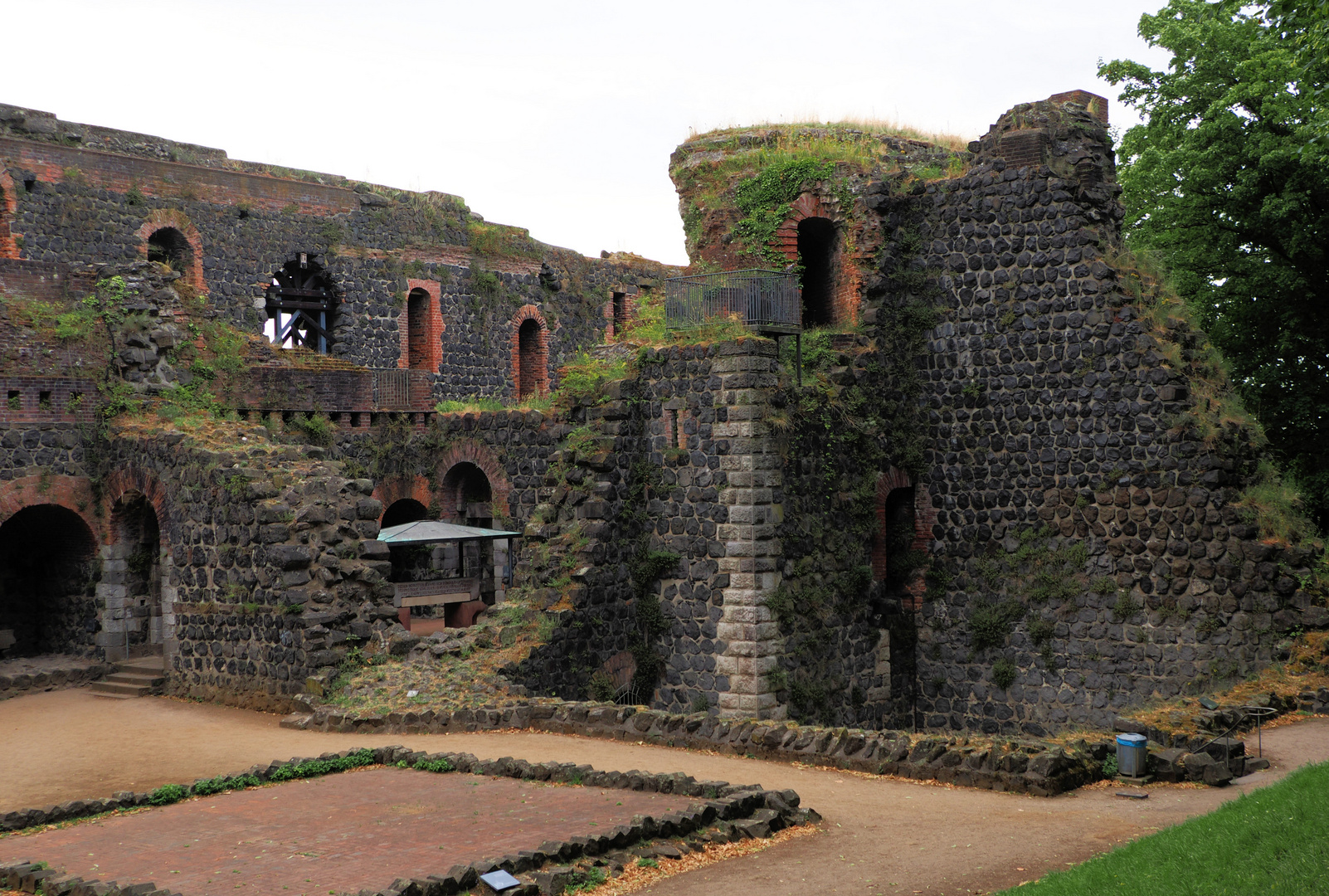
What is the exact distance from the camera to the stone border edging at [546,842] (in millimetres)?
8531

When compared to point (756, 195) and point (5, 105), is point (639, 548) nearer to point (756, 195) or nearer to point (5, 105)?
point (756, 195)

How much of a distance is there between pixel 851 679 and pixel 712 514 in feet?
11.5

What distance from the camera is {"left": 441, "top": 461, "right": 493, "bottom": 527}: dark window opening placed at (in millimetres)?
24406

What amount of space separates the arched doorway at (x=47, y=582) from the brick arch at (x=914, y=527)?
41.0 ft

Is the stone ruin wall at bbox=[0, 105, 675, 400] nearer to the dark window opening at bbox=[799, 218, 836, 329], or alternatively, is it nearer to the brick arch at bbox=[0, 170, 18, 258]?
the brick arch at bbox=[0, 170, 18, 258]

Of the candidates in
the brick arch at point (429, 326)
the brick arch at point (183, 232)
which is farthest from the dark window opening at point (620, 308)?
the brick arch at point (183, 232)

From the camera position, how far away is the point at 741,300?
18656 mm

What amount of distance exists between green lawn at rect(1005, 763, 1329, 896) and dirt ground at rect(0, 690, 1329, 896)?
492 mm

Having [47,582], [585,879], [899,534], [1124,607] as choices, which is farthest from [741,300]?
[47,582]

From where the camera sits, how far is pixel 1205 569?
1759cm

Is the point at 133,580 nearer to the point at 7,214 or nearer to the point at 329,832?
the point at 7,214

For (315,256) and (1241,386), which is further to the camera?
(315,256)

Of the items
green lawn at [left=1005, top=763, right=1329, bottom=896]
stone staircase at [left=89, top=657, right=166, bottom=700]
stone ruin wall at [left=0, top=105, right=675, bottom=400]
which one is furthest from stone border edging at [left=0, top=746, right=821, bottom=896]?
stone ruin wall at [left=0, top=105, right=675, bottom=400]

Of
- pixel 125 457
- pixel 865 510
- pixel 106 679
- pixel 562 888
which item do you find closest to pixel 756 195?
pixel 865 510
